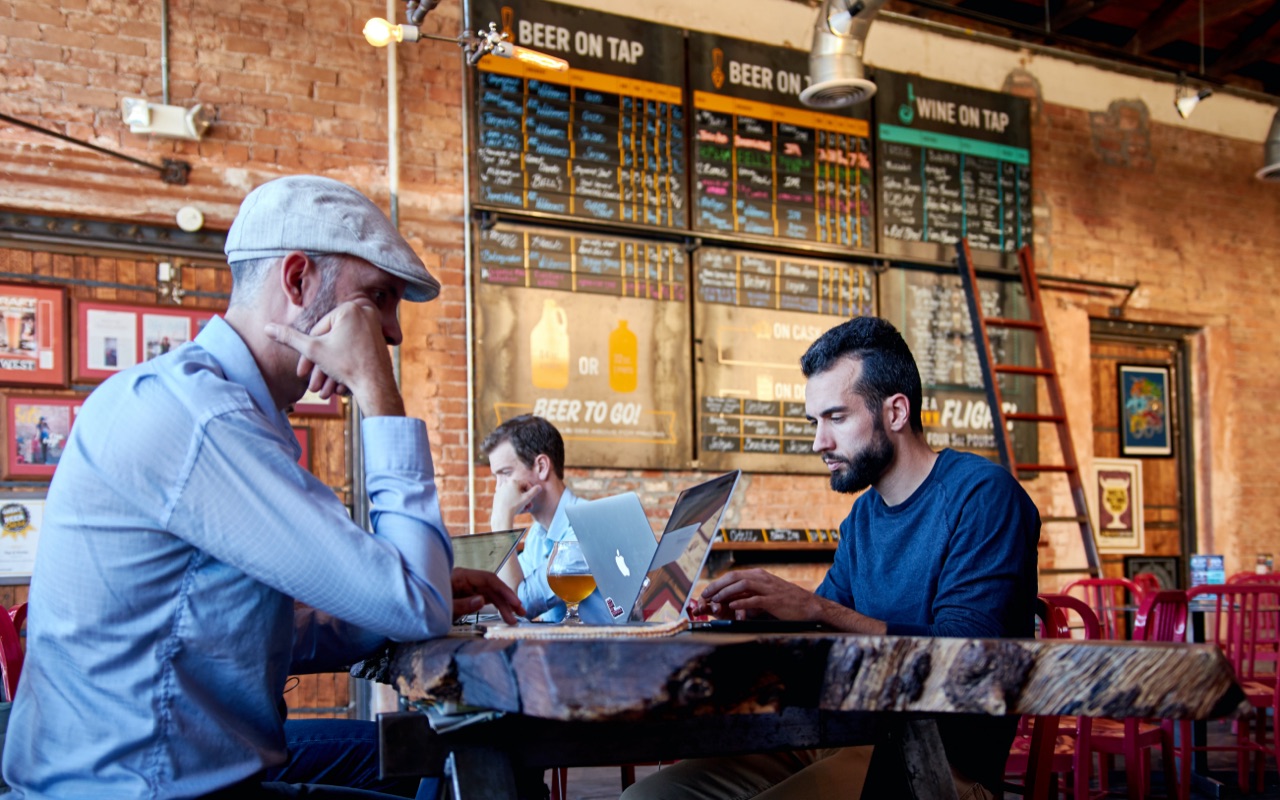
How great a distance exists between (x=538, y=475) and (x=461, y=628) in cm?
223

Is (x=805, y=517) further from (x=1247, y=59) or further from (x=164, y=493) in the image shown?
(x=164, y=493)

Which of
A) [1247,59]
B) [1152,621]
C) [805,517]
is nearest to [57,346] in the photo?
[805,517]

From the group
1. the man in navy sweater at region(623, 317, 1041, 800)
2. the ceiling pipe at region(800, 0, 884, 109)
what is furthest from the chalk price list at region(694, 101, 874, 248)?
the man in navy sweater at region(623, 317, 1041, 800)

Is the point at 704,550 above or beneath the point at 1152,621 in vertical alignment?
above

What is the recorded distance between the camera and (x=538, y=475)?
3.86 m

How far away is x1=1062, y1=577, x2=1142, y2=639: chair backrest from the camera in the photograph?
4.45 m

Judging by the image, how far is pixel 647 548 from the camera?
1.89 metres

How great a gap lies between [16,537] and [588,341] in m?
2.62

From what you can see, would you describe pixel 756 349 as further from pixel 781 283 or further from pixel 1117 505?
pixel 1117 505

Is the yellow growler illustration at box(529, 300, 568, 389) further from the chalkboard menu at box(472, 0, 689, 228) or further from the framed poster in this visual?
the framed poster

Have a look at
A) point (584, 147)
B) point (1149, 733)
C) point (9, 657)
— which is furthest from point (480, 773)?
point (584, 147)

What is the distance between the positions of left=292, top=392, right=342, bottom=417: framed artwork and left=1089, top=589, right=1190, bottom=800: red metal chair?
3340 mm

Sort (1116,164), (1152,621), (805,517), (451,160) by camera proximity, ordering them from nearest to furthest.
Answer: (1152,621)
(451,160)
(805,517)
(1116,164)

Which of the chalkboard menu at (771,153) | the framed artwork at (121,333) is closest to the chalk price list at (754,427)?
the chalkboard menu at (771,153)
